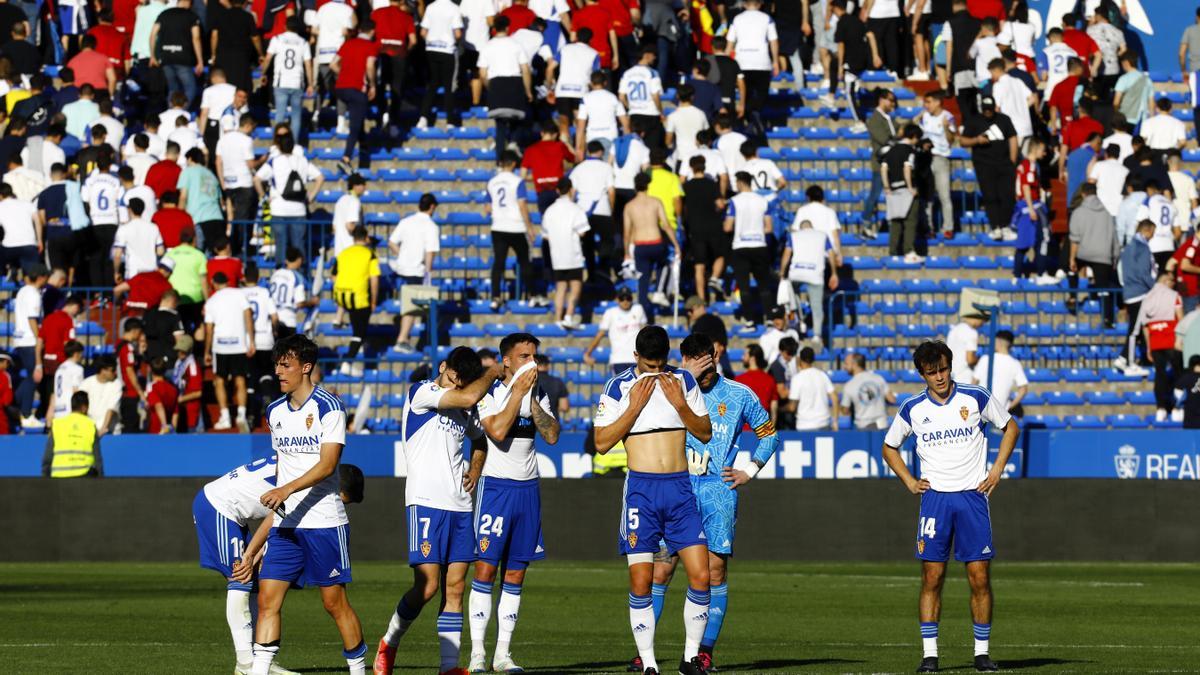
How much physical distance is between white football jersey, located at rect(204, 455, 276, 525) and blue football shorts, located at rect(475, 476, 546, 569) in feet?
4.43

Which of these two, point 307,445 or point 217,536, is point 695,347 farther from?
point 217,536

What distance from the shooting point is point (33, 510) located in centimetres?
2389

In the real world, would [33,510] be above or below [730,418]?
below

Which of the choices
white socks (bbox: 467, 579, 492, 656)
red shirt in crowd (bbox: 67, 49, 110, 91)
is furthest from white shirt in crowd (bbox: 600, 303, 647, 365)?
white socks (bbox: 467, 579, 492, 656)

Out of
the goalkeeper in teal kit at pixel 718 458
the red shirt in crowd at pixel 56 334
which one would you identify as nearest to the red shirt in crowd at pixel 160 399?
the red shirt in crowd at pixel 56 334

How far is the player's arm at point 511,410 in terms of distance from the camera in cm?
1294

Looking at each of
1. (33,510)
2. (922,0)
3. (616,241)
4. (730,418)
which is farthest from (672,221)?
(730,418)

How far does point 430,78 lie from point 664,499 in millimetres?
19311

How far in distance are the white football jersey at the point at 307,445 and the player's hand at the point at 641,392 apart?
5.68 feet

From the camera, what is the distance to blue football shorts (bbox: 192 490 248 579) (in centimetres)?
1334

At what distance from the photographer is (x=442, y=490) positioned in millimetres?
12867

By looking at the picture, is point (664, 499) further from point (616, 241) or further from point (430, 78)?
point (430, 78)

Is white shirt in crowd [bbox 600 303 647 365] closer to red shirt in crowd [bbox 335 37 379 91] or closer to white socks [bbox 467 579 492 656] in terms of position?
red shirt in crowd [bbox 335 37 379 91]

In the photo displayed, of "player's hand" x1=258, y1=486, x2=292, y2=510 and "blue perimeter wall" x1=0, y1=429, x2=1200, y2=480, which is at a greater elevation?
"player's hand" x1=258, y1=486, x2=292, y2=510
